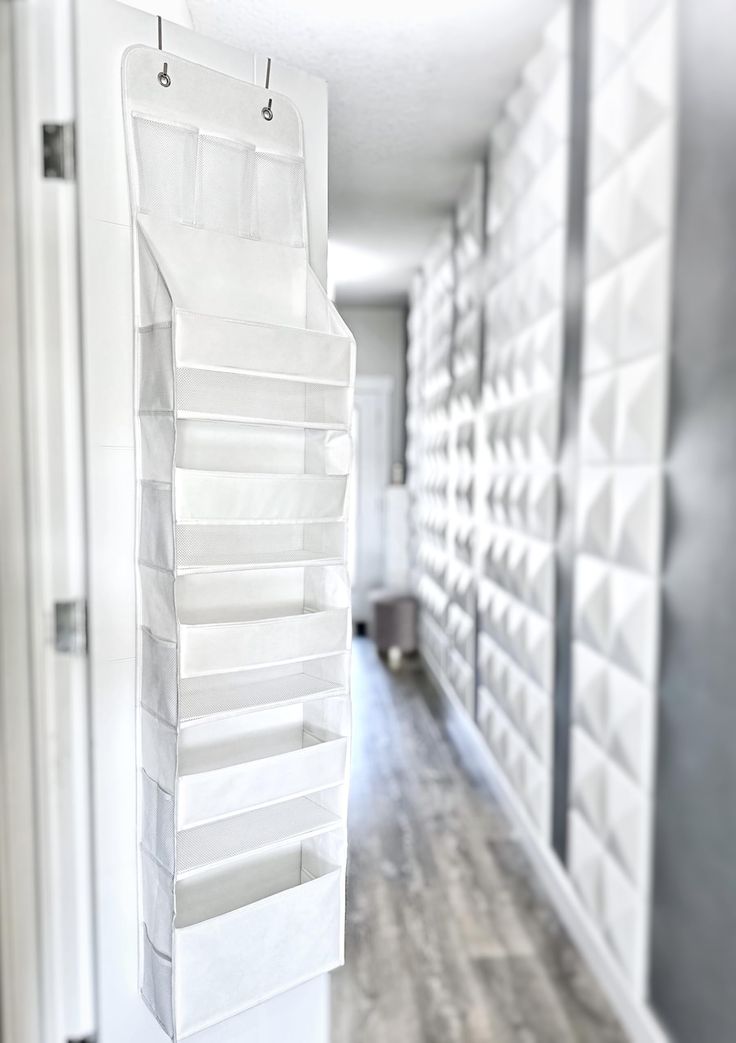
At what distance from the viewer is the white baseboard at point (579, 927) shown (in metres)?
1.69

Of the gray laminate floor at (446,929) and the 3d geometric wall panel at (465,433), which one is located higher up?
the 3d geometric wall panel at (465,433)

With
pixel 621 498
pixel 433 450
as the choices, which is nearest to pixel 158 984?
pixel 621 498

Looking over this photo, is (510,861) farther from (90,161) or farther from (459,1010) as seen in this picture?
(90,161)

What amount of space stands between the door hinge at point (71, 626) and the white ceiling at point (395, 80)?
49 centimetres

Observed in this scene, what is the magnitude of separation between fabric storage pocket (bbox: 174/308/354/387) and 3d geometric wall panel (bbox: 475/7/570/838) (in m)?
1.51

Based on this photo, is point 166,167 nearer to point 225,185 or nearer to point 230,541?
point 225,185

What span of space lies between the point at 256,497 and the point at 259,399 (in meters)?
0.10

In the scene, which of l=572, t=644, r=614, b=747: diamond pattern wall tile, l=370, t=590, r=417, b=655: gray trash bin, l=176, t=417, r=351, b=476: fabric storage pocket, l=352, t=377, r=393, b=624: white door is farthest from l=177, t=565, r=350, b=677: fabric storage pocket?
l=352, t=377, r=393, b=624: white door

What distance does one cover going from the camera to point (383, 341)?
610 cm

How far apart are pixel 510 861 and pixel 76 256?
2314 mm

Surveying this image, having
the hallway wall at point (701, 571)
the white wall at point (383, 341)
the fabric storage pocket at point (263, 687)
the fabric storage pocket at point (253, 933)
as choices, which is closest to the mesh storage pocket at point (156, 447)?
the fabric storage pocket at point (263, 687)

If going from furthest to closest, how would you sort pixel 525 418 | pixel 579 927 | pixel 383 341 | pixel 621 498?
pixel 383 341
pixel 525 418
pixel 579 927
pixel 621 498

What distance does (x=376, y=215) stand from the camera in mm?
3406

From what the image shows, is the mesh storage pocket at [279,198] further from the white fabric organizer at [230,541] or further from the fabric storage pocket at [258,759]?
the fabric storage pocket at [258,759]
